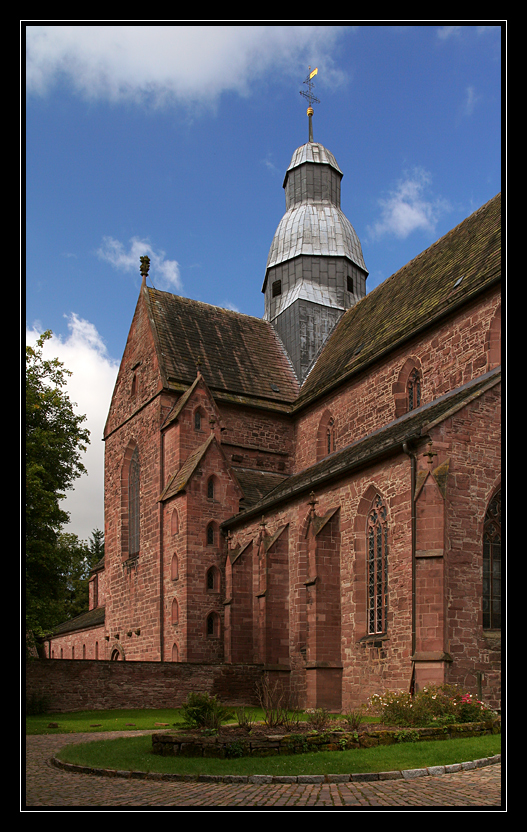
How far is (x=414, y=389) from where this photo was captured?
25.1 meters

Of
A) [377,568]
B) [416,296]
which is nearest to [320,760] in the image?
[377,568]

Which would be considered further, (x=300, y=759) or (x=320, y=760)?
(x=300, y=759)

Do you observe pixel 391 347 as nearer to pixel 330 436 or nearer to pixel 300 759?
pixel 330 436

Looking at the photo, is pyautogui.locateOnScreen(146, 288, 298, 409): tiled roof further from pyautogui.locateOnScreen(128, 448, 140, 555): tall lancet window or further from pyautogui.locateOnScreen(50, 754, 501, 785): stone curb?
pyautogui.locateOnScreen(50, 754, 501, 785): stone curb

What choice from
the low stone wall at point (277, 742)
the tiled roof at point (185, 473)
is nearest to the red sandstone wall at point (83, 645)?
the tiled roof at point (185, 473)

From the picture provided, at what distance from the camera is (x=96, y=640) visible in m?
36.7

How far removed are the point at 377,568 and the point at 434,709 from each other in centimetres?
614

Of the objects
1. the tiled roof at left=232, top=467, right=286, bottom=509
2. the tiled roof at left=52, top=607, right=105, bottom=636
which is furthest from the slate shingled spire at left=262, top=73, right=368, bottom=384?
the tiled roof at left=52, top=607, right=105, bottom=636

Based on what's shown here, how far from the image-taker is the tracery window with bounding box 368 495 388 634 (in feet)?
64.1

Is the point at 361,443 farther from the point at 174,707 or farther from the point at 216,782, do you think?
the point at 216,782

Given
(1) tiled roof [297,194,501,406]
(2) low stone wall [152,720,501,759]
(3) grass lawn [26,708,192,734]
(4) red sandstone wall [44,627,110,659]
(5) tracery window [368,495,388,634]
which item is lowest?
(4) red sandstone wall [44,627,110,659]

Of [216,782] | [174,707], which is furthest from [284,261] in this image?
[216,782]

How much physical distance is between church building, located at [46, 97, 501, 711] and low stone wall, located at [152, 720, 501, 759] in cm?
420

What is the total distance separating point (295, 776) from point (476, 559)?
29.2ft
